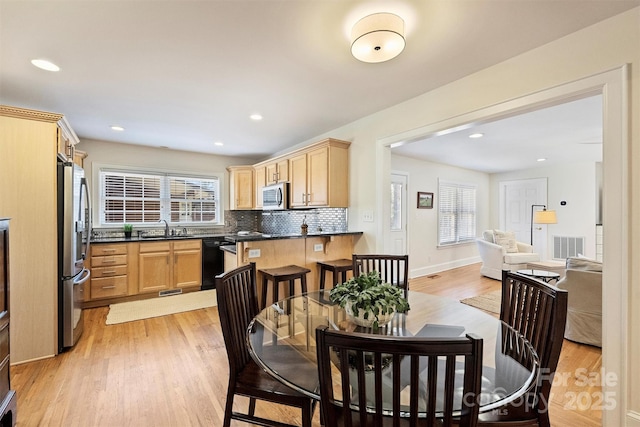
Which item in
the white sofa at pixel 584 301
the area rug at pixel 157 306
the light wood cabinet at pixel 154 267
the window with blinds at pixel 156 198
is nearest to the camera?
the white sofa at pixel 584 301

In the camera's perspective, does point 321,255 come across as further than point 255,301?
Yes

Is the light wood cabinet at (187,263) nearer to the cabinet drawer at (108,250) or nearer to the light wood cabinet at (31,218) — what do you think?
the cabinet drawer at (108,250)

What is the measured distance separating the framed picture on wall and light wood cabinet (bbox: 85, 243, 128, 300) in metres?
5.10

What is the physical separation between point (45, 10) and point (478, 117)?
2947 millimetres

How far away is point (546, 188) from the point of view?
21.9 ft

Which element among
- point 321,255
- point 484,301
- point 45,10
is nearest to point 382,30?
point 45,10

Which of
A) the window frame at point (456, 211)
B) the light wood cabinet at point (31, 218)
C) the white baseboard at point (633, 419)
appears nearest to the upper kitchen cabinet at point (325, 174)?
the light wood cabinet at point (31, 218)

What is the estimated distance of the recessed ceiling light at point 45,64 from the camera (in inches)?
85.4

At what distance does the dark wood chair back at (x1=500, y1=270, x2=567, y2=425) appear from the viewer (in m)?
1.21

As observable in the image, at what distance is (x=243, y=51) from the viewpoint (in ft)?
6.73

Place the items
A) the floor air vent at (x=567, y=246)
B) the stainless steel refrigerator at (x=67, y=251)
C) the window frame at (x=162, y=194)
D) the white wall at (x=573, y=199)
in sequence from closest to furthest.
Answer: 1. the stainless steel refrigerator at (x=67, y=251)
2. the window frame at (x=162, y=194)
3. the white wall at (x=573, y=199)
4. the floor air vent at (x=567, y=246)

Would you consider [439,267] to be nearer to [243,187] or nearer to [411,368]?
[243,187]

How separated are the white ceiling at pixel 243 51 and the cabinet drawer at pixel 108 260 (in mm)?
→ 1766

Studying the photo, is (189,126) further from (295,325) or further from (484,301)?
(484,301)
